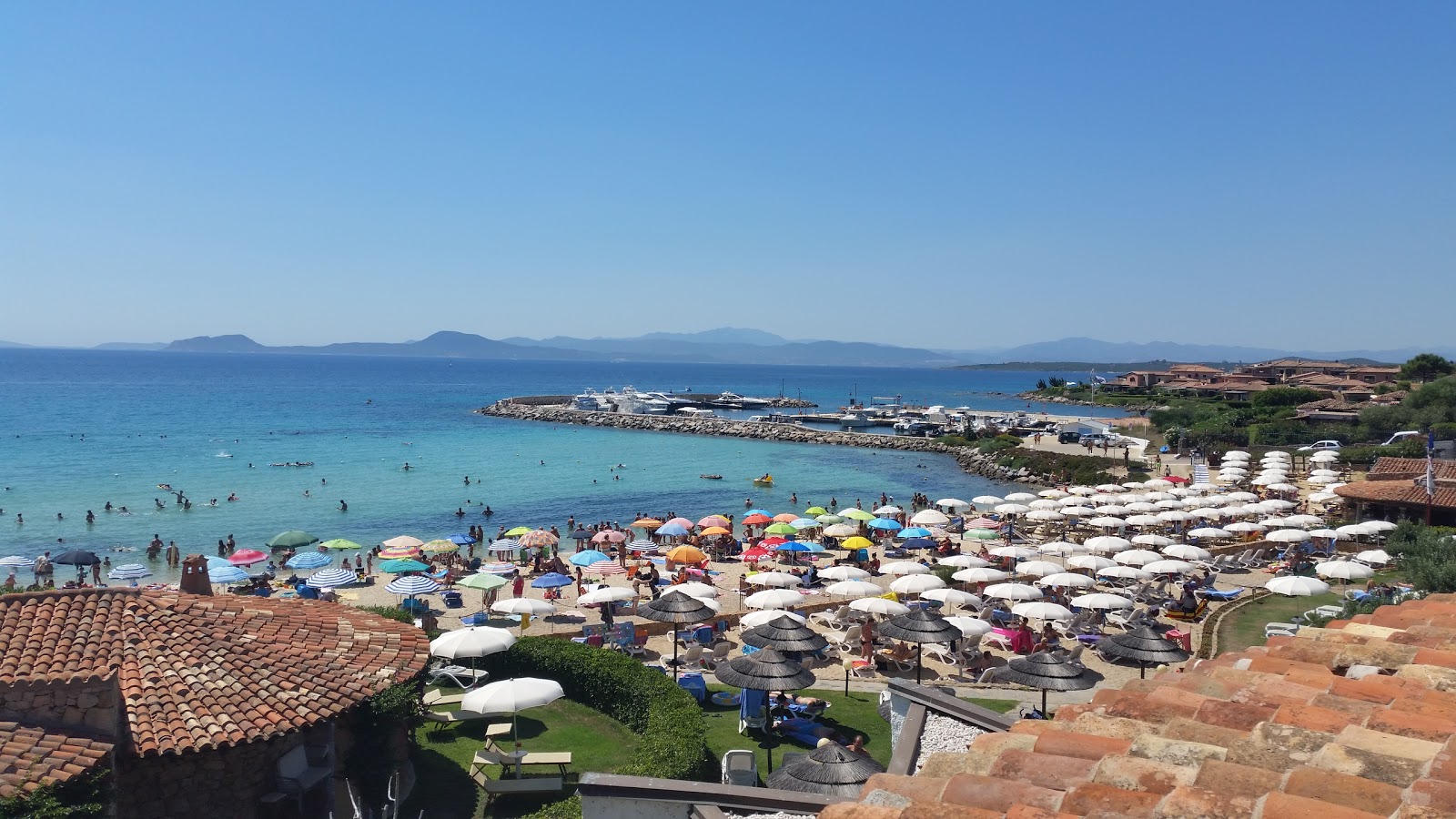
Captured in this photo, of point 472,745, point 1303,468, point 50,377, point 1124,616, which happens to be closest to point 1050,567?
point 1124,616

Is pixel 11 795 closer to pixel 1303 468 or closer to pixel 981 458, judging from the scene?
pixel 1303 468

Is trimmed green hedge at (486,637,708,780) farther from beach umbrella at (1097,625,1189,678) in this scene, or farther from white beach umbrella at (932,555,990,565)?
white beach umbrella at (932,555,990,565)

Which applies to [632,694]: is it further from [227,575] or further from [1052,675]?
[227,575]

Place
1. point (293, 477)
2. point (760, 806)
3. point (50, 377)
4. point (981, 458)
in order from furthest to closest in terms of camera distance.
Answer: point (50, 377) → point (981, 458) → point (293, 477) → point (760, 806)

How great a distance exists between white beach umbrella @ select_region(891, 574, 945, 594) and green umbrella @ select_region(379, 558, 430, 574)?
12840 millimetres

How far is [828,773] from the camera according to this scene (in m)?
8.50

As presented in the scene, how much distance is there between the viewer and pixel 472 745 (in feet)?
43.1

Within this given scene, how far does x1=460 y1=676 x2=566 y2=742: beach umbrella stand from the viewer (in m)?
11.5

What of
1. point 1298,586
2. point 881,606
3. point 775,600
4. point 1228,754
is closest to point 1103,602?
point 1298,586

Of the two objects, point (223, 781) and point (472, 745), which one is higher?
point (223, 781)

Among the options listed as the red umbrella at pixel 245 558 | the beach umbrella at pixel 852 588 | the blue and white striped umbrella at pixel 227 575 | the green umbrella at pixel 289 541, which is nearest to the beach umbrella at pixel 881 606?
the beach umbrella at pixel 852 588

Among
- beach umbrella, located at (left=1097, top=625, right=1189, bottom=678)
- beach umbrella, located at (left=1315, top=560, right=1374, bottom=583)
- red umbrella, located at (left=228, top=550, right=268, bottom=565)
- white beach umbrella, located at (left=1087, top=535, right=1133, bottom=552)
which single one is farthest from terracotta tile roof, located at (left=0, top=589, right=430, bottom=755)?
beach umbrella, located at (left=1315, top=560, right=1374, bottom=583)

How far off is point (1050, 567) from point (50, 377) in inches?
7726

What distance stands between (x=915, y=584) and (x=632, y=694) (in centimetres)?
918
